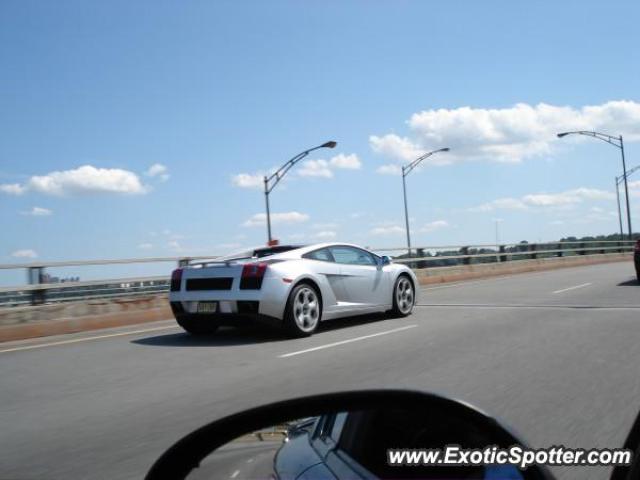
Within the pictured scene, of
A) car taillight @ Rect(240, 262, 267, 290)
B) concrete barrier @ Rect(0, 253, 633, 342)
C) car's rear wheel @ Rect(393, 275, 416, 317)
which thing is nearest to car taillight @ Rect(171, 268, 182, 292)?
car taillight @ Rect(240, 262, 267, 290)

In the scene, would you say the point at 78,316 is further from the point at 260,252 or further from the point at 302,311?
the point at 302,311

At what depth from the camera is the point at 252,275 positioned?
871cm

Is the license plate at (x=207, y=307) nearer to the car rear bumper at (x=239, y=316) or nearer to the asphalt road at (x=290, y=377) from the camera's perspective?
the car rear bumper at (x=239, y=316)

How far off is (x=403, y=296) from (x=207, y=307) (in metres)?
3.93

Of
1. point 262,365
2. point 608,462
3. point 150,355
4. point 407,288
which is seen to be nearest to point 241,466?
point 608,462

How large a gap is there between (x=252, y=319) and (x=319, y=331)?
1576mm

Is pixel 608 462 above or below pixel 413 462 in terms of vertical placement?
below

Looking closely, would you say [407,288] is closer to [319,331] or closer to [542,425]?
[319,331]

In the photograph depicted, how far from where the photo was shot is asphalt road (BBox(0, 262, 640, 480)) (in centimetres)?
421

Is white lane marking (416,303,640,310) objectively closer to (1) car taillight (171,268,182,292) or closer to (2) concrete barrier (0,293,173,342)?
(2) concrete barrier (0,293,173,342)

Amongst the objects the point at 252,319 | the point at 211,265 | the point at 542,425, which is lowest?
→ the point at 542,425

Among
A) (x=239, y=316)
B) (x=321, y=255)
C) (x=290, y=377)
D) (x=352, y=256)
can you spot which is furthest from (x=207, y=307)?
(x=290, y=377)

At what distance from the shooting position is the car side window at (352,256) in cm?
1007

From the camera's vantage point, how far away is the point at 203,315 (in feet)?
29.5
